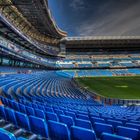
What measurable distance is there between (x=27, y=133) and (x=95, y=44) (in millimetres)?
71301

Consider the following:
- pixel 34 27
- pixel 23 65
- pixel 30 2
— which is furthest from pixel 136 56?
pixel 30 2

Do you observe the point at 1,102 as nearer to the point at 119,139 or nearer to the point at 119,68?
the point at 119,139

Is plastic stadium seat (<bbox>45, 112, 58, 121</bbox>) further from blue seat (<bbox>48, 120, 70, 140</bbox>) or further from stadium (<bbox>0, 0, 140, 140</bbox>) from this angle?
blue seat (<bbox>48, 120, 70, 140</bbox>)

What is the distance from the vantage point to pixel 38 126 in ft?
13.8

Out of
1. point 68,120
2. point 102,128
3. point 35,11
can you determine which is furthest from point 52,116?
point 35,11

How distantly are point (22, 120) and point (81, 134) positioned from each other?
1.64 m

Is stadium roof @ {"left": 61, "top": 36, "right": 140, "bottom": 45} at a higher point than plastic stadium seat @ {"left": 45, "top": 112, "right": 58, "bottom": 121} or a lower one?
higher

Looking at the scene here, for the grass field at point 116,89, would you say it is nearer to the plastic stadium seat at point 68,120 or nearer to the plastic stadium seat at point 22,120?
the plastic stadium seat at point 68,120

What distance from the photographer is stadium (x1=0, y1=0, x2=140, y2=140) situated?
4.37m

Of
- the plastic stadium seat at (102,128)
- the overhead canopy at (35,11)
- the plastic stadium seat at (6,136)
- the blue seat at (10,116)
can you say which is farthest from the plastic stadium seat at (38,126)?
the overhead canopy at (35,11)

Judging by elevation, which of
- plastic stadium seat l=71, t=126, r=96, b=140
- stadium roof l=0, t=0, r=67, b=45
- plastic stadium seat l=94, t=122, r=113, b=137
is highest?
stadium roof l=0, t=0, r=67, b=45

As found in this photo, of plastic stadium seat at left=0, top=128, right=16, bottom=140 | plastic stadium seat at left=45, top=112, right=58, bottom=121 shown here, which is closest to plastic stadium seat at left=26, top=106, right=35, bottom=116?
plastic stadium seat at left=45, top=112, right=58, bottom=121

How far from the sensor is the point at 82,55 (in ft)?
249

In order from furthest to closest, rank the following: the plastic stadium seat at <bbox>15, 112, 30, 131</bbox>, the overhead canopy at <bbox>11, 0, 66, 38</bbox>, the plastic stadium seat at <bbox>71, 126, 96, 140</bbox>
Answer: the overhead canopy at <bbox>11, 0, 66, 38</bbox>
the plastic stadium seat at <bbox>15, 112, 30, 131</bbox>
the plastic stadium seat at <bbox>71, 126, 96, 140</bbox>
